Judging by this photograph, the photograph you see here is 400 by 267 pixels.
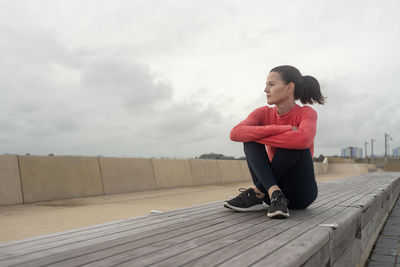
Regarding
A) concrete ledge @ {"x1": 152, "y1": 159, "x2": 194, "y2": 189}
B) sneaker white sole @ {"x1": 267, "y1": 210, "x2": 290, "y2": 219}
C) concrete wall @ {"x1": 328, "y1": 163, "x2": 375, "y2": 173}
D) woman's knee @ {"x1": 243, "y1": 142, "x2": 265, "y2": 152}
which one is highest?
woman's knee @ {"x1": 243, "y1": 142, "x2": 265, "y2": 152}

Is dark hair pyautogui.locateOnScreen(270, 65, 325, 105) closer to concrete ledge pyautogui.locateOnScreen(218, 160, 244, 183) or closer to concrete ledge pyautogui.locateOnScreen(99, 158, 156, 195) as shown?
concrete ledge pyautogui.locateOnScreen(99, 158, 156, 195)

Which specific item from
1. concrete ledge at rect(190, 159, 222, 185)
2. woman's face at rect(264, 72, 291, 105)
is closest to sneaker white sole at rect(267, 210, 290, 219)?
woman's face at rect(264, 72, 291, 105)

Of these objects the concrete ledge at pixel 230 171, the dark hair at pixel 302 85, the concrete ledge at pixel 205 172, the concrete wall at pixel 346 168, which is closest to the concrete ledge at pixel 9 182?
the dark hair at pixel 302 85

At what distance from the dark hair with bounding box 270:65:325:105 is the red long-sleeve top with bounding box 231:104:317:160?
0.10 m

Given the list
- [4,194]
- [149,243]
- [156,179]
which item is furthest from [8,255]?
[156,179]

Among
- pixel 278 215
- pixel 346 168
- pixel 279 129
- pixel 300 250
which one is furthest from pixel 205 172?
pixel 346 168

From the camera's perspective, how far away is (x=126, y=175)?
794cm

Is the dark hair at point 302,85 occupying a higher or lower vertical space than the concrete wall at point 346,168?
higher

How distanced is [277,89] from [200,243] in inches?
63.9

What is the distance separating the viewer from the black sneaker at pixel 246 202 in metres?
2.81

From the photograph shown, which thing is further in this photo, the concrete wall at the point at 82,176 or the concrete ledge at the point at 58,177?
the concrete ledge at the point at 58,177

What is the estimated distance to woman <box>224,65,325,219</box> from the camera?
2605 mm

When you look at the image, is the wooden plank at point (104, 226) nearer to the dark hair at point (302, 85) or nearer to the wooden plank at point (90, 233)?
the wooden plank at point (90, 233)

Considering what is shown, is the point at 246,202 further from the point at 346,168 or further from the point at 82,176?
the point at 346,168
